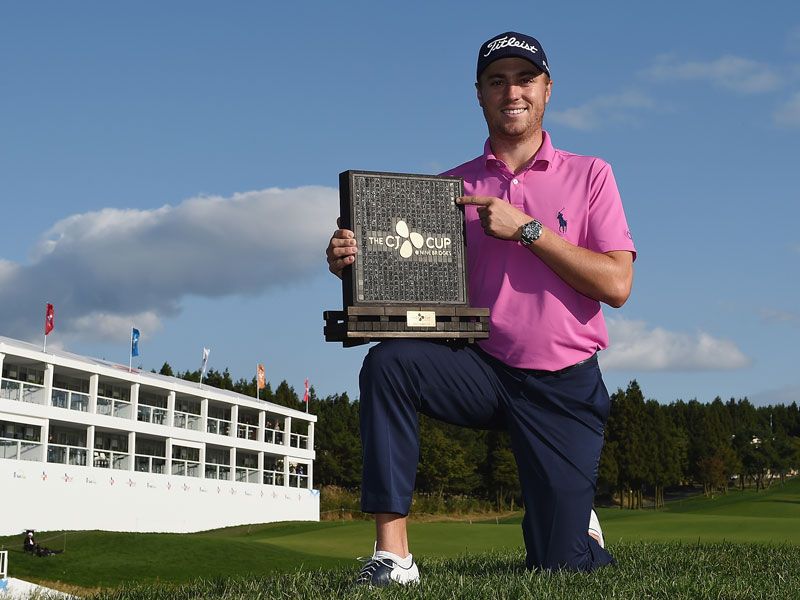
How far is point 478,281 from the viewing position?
6.14 metres

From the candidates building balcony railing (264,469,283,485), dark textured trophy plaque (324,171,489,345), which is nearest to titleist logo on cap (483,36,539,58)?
dark textured trophy plaque (324,171,489,345)

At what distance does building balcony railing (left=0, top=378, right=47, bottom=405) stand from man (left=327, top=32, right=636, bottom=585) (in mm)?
40920

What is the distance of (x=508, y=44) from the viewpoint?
6031 mm

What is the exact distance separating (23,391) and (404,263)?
4195 centimetres

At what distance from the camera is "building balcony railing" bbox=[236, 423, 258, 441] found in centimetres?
6652

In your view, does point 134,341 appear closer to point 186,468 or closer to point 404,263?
point 186,468

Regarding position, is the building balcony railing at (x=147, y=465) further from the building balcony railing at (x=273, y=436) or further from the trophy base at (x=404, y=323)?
the trophy base at (x=404, y=323)

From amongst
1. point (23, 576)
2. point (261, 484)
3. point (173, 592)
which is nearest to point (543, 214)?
point (173, 592)

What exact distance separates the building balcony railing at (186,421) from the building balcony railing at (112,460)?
6914 mm

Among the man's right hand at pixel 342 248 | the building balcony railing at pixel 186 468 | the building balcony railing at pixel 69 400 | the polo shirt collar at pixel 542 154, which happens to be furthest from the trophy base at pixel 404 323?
the building balcony railing at pixel 186 468

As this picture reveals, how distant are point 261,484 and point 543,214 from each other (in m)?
57.4

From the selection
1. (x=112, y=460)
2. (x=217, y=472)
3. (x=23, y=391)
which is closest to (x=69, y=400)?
(x=23, y=391)

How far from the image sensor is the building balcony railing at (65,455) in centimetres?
4381

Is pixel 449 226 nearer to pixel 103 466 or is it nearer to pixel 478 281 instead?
pixel 478 281
